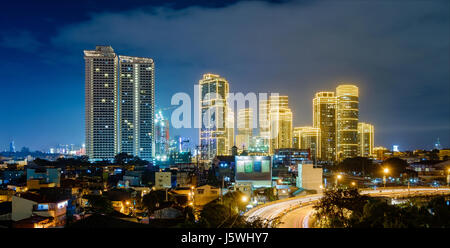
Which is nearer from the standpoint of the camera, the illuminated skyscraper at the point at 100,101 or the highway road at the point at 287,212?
the highway road at the point at 287,212

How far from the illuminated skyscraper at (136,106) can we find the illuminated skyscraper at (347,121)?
43.9 metres

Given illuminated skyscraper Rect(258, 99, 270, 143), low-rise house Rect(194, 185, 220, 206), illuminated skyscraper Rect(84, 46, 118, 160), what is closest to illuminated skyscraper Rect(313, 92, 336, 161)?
illuminated skyscraper Rect(258, 99, 270, 143)

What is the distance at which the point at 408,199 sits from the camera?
13500 millimetres

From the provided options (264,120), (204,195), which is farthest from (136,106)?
(264,120)

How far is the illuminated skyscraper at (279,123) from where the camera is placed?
7650cm

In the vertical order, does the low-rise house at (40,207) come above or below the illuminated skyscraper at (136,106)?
below

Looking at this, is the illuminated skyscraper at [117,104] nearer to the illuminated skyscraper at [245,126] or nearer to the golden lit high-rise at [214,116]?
the golden lit high-rise at [214,116]

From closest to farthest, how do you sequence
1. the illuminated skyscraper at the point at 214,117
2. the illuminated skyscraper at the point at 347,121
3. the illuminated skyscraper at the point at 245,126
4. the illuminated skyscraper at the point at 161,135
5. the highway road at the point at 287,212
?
the highway road at the point at 287,212 < the illuminated skyscraper at the point at 161,135 < the illuminated skyscraper at the point at 347,121 < the illuminated skyscraper at the point at 214,117 < the illuminated skyscraper at the point at 245,126

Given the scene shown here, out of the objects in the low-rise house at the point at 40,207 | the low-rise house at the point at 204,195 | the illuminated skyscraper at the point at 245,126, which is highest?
the illuminated skyscraper at the point at 245,126

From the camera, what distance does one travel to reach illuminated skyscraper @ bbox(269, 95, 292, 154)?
76.5 m

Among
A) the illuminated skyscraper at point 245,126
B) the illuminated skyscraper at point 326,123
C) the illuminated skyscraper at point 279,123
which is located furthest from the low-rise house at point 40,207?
the illuminated skyscraper at point 245,126
